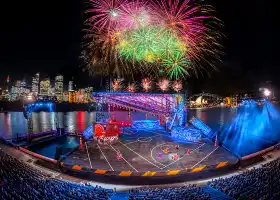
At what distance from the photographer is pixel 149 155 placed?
29234 millimetres

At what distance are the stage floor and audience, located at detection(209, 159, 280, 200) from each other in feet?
22.3

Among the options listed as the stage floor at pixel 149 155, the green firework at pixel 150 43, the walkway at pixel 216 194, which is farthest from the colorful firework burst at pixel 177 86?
the walkway at pixel 216 194

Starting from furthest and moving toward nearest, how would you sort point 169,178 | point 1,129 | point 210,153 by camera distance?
point 1,129, point 210,153, point 169,178

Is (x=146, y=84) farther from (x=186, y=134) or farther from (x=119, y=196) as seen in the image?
(x=119, y=196)

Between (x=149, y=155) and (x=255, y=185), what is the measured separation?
1415 cm

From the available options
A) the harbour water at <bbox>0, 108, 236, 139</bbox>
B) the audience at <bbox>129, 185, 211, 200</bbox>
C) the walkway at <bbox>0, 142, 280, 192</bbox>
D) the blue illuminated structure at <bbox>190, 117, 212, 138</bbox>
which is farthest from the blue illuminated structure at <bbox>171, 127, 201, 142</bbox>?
the harbour water at <bbox>0, 108, 236, 139</bbox>

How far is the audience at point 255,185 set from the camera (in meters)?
15.2

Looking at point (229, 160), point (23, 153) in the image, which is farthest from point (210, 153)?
point (23, 153)

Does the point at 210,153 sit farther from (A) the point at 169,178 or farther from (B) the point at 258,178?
(B) the point at 258,178

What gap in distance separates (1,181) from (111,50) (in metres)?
19.7

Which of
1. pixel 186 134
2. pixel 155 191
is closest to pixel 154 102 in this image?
pixel 186 134

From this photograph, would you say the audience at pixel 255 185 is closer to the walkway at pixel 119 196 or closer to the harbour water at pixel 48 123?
the walkway at pixel 119 196

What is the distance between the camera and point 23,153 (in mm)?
31812

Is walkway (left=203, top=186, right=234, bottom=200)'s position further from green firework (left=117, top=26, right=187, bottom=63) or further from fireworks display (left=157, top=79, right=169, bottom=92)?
fireworks display (left=157, top=79, right=169, bottom=92)
